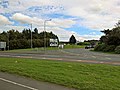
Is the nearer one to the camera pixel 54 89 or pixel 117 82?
pixel 54 89

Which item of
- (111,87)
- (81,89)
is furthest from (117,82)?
(81,89)

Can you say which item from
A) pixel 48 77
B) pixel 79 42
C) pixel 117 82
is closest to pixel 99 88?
pixel 117 82

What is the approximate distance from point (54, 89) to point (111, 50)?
5158 centimetres

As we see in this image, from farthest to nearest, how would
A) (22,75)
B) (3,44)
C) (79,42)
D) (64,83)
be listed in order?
1. (79,42)
2. (3,44)
3. (22,75)
4. (64,83)

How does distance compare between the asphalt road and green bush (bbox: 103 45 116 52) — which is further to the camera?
green bush (bbox: 103 45 116 52)

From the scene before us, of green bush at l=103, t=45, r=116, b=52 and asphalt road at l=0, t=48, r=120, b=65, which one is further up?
green bush at l=103, t=45, r=116, b=52

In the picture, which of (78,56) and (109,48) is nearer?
(78,56)

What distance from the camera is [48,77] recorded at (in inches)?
495

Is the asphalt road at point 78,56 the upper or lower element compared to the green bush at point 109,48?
lower

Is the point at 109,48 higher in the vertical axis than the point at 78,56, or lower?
higher

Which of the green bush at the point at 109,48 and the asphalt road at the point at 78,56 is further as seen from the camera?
the green bush at the point at 109,48

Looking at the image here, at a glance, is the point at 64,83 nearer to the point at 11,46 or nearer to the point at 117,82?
the point at 117,82

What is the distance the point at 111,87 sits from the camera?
9883 mm

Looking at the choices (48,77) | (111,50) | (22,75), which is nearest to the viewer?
(48,77)
